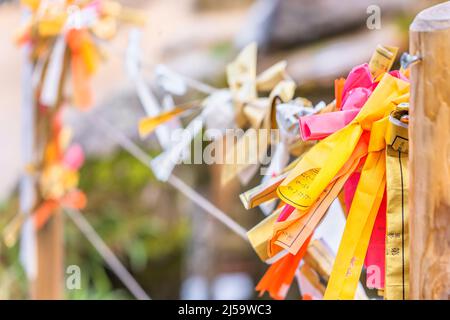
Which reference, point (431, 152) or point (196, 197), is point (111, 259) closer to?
point (196, 197)

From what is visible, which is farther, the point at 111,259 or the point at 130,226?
the point at 130,226

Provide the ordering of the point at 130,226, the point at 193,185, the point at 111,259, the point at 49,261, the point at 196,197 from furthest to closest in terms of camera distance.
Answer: the point at 193,185, the point at 130,226, the point at 111,259, the point at 49,261, the point at 196,197

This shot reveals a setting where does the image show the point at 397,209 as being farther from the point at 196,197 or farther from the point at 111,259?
the point at 111,259

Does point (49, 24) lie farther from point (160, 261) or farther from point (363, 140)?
point (160, 261)

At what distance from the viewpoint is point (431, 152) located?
0.43 m

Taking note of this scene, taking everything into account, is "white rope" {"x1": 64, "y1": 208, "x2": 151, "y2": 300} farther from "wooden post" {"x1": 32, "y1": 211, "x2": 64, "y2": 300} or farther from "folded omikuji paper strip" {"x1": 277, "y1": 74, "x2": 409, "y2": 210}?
"folded omikuji paper strip" {"x1": 277, "y1": 74, "x2": 409, "y2": 210}

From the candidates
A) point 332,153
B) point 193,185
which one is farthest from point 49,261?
point 193,185

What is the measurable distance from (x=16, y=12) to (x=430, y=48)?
3.04 metres

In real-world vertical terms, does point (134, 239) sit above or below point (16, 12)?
below

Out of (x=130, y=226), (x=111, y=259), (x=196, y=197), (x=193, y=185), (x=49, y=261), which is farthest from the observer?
(x=193, y=185)

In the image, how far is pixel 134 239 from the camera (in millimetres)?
2484

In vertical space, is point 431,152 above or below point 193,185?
below

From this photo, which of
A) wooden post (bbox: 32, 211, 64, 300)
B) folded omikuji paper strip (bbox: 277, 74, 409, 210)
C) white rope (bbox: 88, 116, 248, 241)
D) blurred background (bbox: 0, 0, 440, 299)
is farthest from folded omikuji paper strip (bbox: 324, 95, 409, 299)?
blurred background (bbox: 0, 0, 440, 299)
